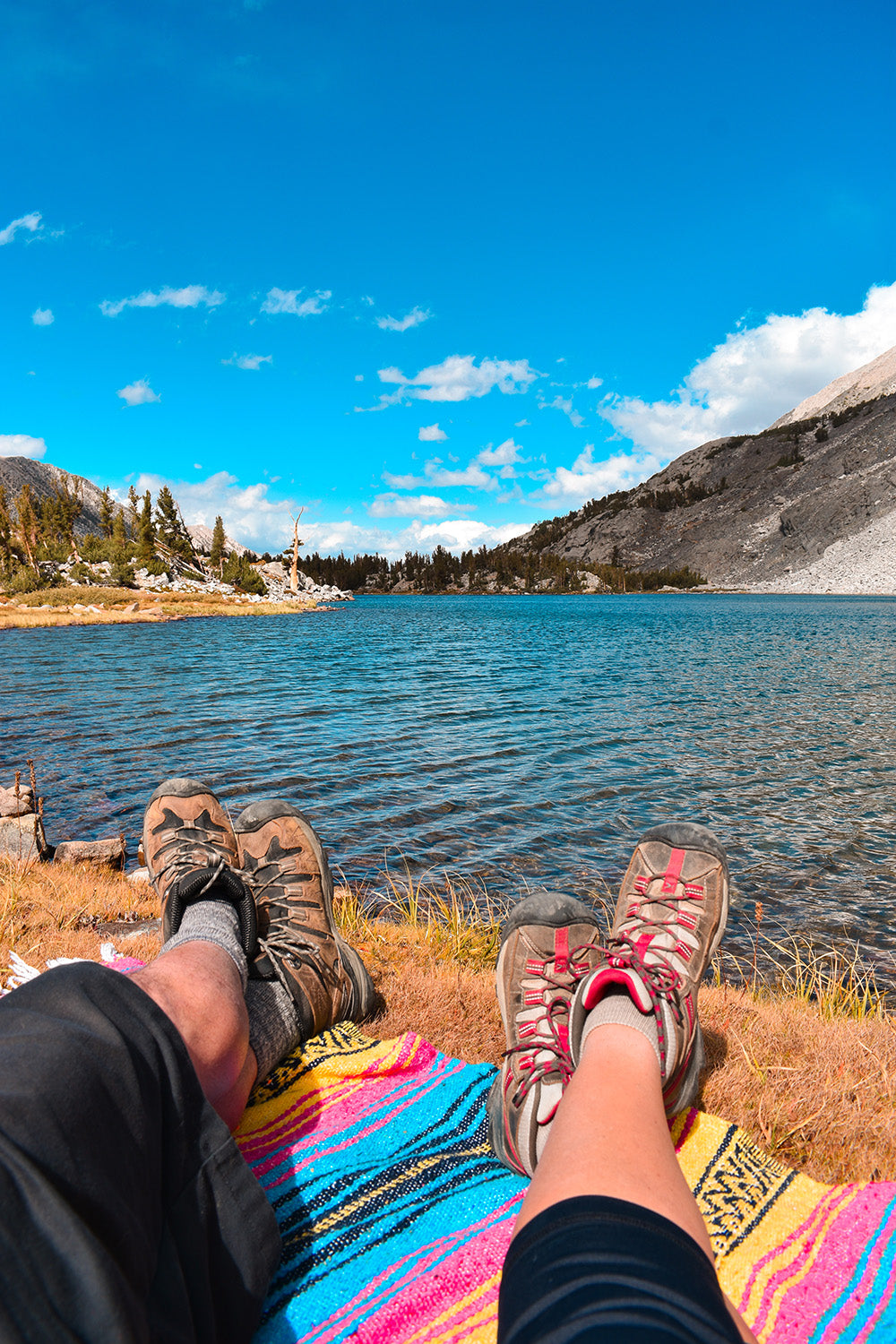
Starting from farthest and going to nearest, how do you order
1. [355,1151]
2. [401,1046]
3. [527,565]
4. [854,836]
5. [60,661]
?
[527,565]
[60,661]
[854,836]
[401,1046]
[355,1151]

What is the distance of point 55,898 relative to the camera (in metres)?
4.58

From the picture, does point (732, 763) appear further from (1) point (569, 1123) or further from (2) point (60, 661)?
(2) point (60, 661)

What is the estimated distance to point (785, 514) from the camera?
458 ft

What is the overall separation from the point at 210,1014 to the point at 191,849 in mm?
1685

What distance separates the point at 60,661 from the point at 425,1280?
82.7ft

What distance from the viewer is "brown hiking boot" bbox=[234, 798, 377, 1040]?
2611 mm

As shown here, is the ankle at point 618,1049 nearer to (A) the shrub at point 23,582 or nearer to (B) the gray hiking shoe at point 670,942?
(B) the gray hiking shoe at point 670,942

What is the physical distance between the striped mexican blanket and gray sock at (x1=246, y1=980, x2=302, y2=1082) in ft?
0.36

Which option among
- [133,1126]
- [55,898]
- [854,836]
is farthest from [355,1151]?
[854,836]

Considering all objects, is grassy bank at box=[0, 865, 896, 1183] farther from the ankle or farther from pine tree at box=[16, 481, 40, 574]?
pine tree at box=[16, 481, 40, 574]

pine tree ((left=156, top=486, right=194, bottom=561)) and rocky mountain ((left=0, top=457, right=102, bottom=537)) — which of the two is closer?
pine tree ((left=156, top=486, right=194, bottom=561))

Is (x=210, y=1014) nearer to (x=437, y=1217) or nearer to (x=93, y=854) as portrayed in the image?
(x=437, y=1217)

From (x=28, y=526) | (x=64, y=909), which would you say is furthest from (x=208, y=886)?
(x=28, y=526)

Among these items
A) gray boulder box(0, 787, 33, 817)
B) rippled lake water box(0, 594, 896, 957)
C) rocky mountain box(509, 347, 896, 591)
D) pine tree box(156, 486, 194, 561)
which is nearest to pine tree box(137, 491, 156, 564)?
pine tree box(156, 486, 194, 561)
